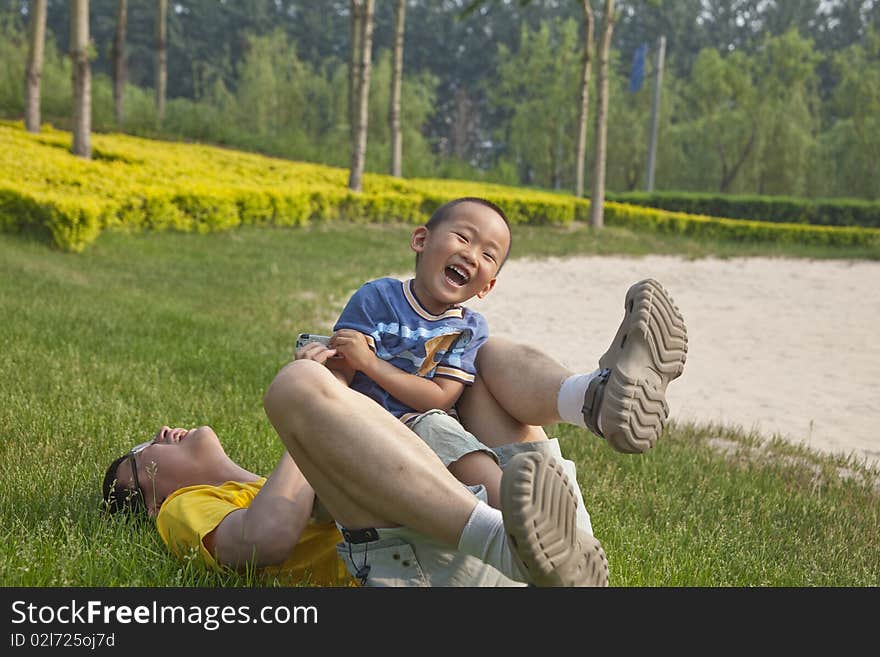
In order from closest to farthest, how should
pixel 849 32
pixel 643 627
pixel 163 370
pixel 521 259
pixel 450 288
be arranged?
pixel 643 627 → pixel 450 288 → pixel 163 370 → pixel 521 259 → pixel 849 32

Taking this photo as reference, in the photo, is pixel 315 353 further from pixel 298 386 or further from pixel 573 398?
pixel 573 398

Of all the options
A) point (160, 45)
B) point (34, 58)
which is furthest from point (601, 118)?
point (160, 45)

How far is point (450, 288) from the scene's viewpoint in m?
2.69

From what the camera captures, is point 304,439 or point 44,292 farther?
point 44,292

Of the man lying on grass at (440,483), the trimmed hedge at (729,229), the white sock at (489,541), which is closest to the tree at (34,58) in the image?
the trimmed hedge at (729,229)

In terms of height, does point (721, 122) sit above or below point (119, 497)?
above

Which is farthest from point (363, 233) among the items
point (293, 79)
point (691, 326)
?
point (293, 79)

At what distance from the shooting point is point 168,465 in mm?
2848

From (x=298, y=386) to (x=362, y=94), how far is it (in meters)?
16.2

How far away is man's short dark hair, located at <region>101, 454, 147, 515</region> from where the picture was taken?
2.88 m

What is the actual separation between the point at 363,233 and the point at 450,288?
14.0m

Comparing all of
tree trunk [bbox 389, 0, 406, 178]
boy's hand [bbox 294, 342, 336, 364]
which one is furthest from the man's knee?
tree trunk [bbox 389, 0, 406, 178]

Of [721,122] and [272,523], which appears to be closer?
[272,523]

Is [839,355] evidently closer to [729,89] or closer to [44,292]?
[44,292]
